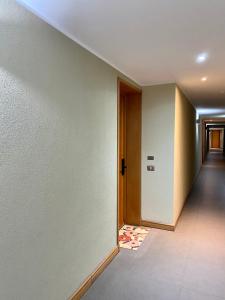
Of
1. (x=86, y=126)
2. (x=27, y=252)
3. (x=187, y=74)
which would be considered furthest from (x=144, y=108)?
(x=27, y=252)

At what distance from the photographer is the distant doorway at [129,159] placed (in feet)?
12.4

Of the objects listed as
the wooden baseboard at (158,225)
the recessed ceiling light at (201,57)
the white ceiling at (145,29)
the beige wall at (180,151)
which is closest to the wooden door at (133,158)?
the wooden baseboard at (158,225)

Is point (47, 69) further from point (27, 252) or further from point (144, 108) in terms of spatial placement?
point (144, 108)

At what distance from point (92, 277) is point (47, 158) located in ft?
4.48

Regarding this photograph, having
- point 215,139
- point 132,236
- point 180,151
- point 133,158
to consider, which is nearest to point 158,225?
point 132,236

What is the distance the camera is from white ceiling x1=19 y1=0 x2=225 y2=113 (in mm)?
1521

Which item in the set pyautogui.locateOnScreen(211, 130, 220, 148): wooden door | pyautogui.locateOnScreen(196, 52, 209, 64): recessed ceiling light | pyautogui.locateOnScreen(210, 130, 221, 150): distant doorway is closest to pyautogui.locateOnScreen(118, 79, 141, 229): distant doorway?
pyautogui.locateOnScreen(196, 52, 209, 64): recessed ceiling light

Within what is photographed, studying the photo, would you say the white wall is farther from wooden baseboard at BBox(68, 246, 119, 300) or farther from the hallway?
Answer: wooden baseboard at BBox(68, 246, 119, 300)

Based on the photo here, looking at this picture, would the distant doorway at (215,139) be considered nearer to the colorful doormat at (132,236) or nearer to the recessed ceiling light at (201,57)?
the colorful doormat at (132,236)

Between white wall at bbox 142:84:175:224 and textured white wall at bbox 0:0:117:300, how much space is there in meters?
1.34

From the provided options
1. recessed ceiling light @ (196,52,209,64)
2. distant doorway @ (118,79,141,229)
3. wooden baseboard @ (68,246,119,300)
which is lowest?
wooden baseboard @ (68,246,119,300)

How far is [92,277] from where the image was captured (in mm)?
2334

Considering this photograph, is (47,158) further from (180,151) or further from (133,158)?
(180,151)

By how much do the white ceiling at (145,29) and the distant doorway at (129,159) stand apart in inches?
38.5
